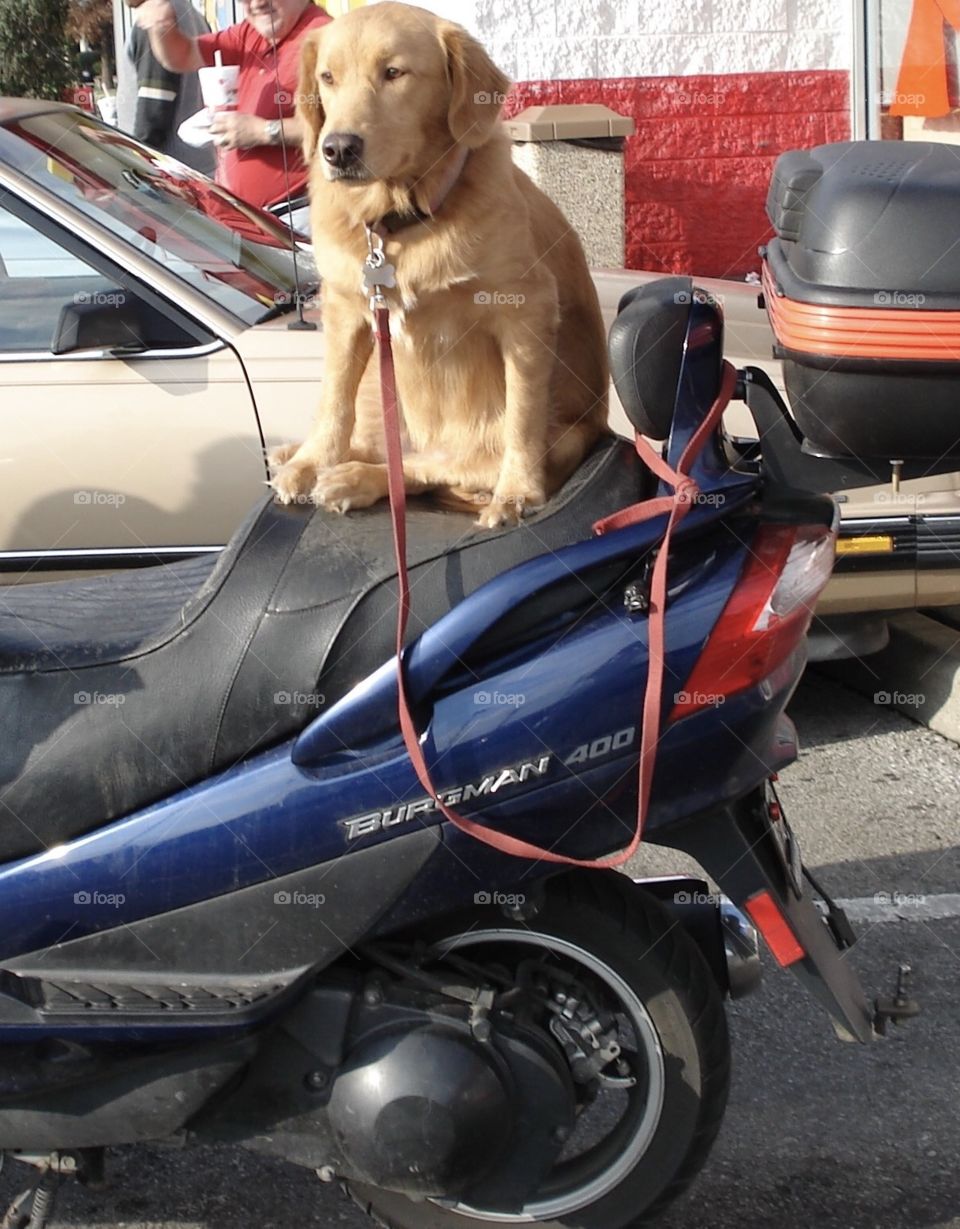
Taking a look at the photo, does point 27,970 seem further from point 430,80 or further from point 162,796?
point 430,80

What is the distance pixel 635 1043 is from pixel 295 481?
111 cm

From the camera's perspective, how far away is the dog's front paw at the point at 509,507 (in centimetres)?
243

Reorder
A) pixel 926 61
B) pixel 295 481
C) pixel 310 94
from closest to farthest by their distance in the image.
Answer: pixel 295 481 → pixel 310 94 → pixel 926 61

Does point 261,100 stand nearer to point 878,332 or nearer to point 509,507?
point 509,507

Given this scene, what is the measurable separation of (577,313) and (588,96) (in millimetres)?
7545

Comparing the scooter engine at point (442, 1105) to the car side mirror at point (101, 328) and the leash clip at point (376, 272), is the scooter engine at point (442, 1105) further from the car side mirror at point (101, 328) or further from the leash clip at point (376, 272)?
the car side mirror at point (101, 328)

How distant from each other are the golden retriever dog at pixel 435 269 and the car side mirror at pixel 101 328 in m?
1.50

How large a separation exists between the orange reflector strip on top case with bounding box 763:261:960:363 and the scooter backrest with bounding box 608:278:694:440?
18 centimetres

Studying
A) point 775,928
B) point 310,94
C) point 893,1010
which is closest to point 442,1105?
point 775,928

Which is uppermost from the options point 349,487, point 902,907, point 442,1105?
point 349,487

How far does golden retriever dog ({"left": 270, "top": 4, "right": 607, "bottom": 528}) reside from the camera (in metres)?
2.64

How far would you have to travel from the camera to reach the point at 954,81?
9883 millimetres

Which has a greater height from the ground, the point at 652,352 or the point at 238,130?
the point at 652,352

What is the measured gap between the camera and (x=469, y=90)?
8.91 ft
